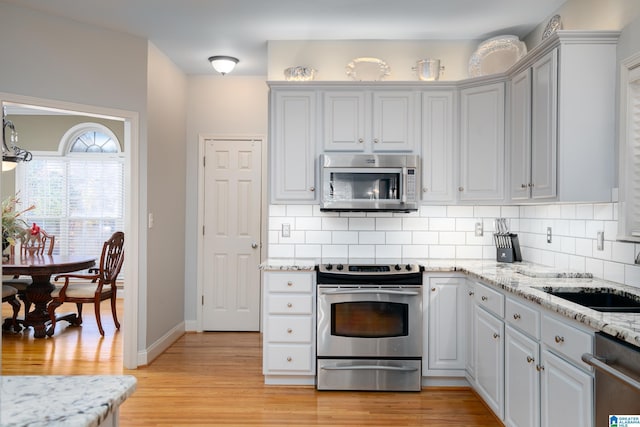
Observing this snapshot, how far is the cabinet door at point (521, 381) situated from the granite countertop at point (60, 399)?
1.95 meters

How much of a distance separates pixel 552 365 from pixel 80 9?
382 cm

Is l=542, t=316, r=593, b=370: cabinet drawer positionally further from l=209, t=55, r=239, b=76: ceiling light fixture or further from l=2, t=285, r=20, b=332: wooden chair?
l=2, t=285, r=20, b=332: wooden chair

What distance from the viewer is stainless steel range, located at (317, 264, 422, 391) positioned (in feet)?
11.0

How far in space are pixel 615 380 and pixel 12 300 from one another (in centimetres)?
546

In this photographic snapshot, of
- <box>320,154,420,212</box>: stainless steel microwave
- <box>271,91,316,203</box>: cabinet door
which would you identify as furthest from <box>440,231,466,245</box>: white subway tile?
<box>271,91,316,203</box>: cabinet door

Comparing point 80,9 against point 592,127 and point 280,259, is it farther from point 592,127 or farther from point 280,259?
point 592,127

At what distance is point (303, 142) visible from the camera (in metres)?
3.75

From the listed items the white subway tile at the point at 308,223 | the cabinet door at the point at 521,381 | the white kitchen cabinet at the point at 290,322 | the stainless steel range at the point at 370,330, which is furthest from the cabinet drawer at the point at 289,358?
the cabinet door at the point at 521,381

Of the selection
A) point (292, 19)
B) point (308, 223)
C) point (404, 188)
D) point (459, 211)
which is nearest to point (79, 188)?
point (308, 223)

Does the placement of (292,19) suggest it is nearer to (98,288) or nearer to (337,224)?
(337,224)

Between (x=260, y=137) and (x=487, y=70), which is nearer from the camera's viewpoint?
(x=487, y=70)

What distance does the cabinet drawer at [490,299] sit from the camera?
2.69 m

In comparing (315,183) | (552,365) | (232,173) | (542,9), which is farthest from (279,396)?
(542,9)

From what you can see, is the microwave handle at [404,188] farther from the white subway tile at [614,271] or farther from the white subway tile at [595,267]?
the white subway tile at [614,271]
